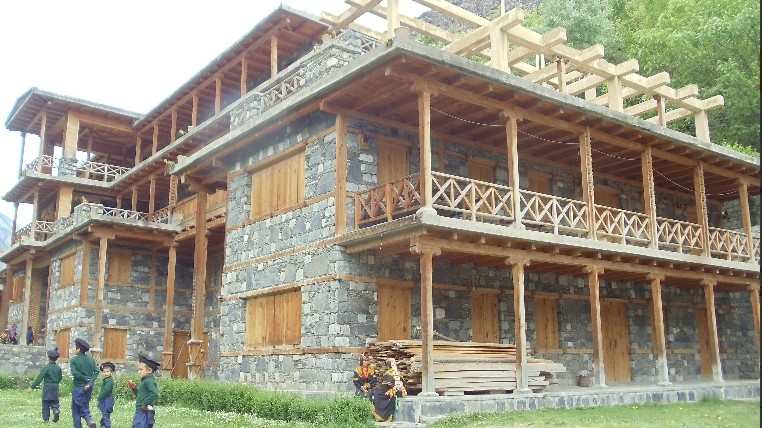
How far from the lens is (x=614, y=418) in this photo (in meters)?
13.6

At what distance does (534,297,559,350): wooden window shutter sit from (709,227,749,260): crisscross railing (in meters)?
5.19

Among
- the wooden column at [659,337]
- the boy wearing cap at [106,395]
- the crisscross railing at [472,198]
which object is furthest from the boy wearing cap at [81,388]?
the wooden column at [659,337]

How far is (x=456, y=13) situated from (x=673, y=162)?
782cm

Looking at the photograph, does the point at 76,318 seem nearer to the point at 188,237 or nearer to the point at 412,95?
the point at 188,237

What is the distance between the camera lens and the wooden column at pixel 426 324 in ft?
46.1

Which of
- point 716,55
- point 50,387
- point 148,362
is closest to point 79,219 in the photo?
point 50,387

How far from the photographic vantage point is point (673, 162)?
21359mm

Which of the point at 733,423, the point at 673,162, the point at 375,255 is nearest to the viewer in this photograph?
the point at 733,423

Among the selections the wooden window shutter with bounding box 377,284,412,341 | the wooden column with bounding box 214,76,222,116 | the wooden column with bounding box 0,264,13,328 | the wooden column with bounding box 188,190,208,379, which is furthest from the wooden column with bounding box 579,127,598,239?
the wooden column with bounding box 0,264,13,328

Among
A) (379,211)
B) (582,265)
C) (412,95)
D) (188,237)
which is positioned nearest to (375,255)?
(379,211)

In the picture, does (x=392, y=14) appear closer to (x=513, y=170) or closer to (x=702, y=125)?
(x=513, y=170)

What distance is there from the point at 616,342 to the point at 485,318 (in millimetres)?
6120

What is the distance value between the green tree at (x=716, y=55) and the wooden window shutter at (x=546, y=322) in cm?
1554

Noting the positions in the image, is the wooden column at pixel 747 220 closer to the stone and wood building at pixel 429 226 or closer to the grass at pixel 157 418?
the stone and wood building at pixel 429 226
